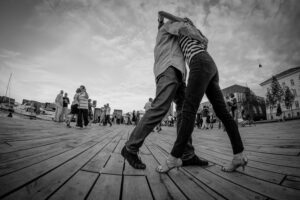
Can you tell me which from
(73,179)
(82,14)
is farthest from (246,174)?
(82,14)

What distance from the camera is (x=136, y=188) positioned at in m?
0.81

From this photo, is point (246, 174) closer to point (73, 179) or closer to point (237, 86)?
point (73, 179)

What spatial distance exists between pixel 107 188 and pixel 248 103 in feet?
167

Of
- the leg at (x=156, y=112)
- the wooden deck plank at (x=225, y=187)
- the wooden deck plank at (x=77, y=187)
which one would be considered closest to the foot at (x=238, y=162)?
the wooden deck plank at (x=225, y=187)

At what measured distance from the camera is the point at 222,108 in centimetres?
130

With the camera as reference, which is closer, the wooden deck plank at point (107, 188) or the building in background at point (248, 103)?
the wooden deck plank at point (107, 188)

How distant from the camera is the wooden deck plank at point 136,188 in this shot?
0.71 meters

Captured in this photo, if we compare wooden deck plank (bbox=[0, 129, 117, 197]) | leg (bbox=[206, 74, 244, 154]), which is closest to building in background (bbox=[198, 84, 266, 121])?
leg (bbox=[206, 74, 244, 154])

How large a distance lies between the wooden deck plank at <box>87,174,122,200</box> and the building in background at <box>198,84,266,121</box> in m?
40.7

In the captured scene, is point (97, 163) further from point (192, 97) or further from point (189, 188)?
point (192, 97)

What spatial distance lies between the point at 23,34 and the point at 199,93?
15.9 metres

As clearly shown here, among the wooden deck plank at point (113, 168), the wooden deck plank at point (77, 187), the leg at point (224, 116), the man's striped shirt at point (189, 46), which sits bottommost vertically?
the wooden deck plank at point (113, 168)

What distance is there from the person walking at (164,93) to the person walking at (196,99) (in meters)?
0.13

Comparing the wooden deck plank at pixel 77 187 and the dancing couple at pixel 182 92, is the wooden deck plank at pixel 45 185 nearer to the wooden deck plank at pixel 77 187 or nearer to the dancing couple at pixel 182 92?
the wooden deck plank at pixel 77 187
